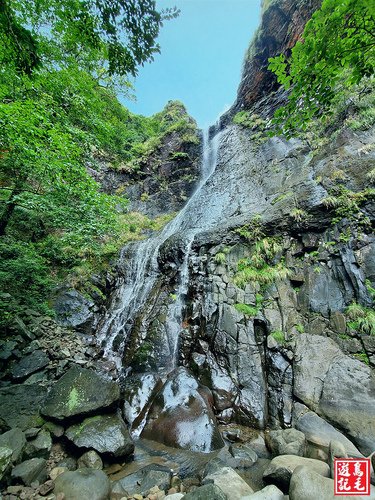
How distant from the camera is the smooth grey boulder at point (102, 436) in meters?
4.02

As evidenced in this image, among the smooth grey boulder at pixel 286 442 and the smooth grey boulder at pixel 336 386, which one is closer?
the smooth grey boulder at pixel 286 442

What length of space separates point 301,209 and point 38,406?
863 cm

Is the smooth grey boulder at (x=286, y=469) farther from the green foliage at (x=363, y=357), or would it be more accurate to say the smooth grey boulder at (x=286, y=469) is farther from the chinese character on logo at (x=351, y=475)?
the green foliage at (x=363, y=357)

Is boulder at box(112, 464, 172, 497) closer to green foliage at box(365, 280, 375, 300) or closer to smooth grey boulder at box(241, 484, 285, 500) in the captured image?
smooth grey boulder at box(241, 484, 285, 500)

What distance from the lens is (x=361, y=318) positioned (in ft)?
19.1

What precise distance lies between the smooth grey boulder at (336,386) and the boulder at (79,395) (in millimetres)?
4016

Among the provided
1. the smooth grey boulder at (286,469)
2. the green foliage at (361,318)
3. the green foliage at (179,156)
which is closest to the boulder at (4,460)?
the smooth grey boulder at (286,469)

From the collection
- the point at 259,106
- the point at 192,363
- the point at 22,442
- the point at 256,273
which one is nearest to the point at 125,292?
the point at 192,363

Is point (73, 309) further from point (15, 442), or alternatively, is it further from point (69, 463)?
point (69, 463)

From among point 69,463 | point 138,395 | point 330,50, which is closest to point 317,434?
point 138,395

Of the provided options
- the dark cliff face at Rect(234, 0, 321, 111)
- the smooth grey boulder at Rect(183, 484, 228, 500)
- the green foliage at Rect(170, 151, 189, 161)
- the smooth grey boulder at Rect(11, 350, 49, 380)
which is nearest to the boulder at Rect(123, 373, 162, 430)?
the smooth grey boulder at Rect(11, 350, 49, 380)

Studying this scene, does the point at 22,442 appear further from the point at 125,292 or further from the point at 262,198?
the point at 262,198

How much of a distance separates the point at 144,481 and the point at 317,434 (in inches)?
120

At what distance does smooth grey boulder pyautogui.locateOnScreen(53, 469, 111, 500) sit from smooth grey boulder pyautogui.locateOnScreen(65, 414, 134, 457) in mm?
478
